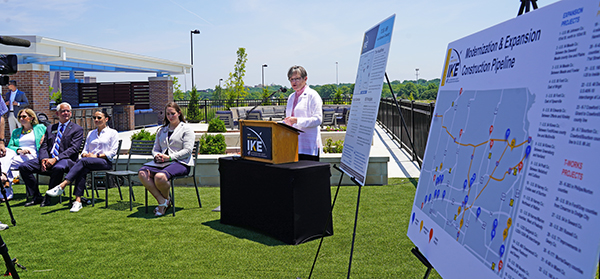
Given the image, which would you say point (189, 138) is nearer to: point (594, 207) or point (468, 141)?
point (468, 141)

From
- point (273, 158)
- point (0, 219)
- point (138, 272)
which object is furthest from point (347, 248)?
point (0, 219)

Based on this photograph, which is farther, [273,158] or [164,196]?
[164,196]

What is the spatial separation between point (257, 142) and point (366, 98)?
7.81ft

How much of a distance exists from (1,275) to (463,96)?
4.38m

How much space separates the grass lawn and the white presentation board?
118cm

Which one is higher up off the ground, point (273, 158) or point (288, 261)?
point (273, 158)

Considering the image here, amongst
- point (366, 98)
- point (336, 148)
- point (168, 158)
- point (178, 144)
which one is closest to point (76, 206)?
point (168, 158)

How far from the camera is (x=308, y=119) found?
559 cm

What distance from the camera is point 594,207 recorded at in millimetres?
1231

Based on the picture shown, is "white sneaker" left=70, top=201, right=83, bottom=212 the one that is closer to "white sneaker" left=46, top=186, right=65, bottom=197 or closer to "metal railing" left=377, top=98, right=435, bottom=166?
"white sneaker" left=46, top=186, right=65, bottom=197

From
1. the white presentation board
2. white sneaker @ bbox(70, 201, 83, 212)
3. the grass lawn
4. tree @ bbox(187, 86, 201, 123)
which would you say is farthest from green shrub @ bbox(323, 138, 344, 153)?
tree @ bbox(187, 86, 201, 123)

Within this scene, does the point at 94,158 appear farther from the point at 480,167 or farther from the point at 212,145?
the point at 480,167

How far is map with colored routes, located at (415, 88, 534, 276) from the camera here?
167cm

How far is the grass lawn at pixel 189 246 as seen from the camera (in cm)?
446
